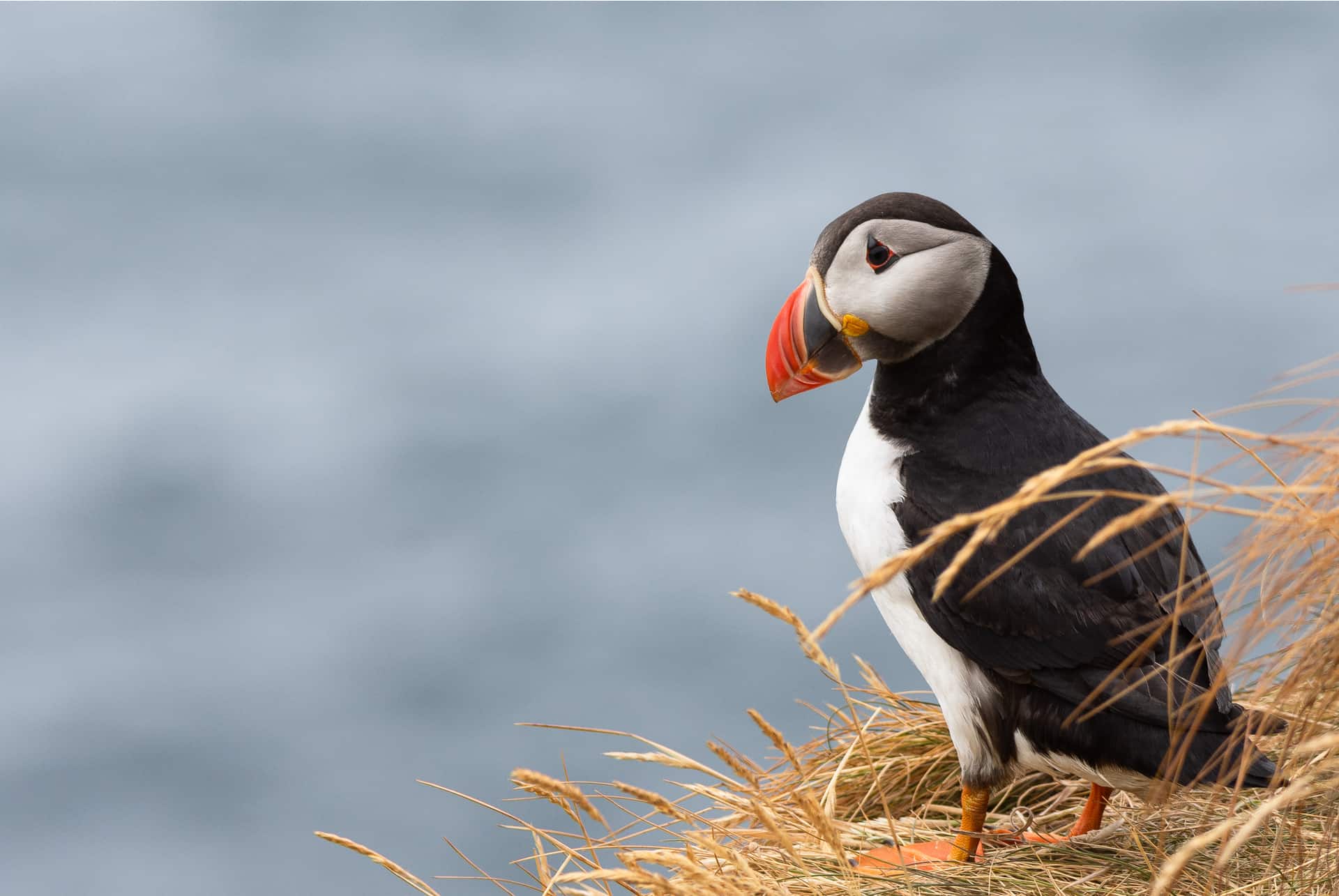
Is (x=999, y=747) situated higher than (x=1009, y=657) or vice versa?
(x=1009, y=657)

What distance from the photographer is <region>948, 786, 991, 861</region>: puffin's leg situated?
11.0ft

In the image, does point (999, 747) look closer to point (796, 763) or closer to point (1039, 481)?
point (796, 763)

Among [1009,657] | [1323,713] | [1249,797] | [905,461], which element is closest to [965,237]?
[905,461]

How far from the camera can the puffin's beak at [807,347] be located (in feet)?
12.2

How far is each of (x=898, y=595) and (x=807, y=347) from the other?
0.75 metres

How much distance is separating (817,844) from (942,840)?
1.67 ft

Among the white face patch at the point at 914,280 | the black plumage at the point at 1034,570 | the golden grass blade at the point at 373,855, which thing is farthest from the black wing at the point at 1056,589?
the golden grass blade at the point at 373,855

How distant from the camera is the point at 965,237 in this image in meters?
3.62

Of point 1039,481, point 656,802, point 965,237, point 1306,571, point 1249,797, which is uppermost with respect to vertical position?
point 965,237

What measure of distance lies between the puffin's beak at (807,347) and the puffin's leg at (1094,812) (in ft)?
4.38

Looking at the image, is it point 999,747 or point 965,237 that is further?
point 965,237

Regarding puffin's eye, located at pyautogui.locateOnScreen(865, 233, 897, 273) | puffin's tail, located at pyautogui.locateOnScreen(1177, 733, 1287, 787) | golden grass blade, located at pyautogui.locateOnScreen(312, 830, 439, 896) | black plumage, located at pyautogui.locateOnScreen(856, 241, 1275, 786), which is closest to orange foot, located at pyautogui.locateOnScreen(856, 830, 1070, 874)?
black plumage, located at pyautogui.locateOnScreen(856, 241, 1275, 786)

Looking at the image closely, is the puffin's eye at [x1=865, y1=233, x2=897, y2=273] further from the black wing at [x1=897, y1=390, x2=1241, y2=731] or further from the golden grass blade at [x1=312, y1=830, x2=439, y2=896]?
the golden grass blade at [x1=312, y1=830, x2=439, y2=896]

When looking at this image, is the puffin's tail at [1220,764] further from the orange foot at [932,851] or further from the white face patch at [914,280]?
the white face patch at [914,280]
